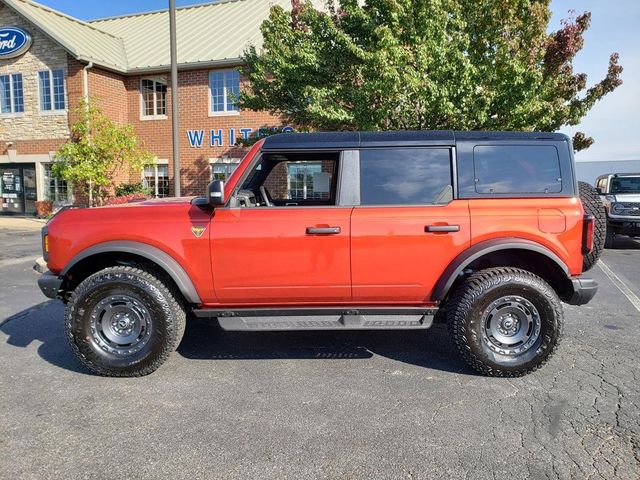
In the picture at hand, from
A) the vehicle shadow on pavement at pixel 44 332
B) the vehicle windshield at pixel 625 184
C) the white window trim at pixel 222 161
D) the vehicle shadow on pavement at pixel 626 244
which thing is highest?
the white window trim at pixel 222 161

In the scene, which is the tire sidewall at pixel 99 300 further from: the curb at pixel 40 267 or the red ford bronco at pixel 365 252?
the curb at pixel 40 267

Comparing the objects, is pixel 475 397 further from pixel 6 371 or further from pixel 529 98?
pixel 529 98

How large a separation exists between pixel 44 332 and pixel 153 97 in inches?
603

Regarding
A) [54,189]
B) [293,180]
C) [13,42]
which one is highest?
[13,42]

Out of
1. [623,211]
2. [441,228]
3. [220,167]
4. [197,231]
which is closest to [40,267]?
[197,231]

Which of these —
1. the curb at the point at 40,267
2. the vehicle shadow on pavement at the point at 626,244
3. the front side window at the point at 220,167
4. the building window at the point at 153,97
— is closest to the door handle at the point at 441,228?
the curb at the point at 40,267

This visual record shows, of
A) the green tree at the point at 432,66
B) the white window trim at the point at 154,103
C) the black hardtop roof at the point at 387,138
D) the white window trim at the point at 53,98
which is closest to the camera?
the black hardtop roof at the point at 387,138

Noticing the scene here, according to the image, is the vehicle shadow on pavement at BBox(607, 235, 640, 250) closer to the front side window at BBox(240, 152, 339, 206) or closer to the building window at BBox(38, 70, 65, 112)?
the front side window at BBox(240, 152, 339, 206)

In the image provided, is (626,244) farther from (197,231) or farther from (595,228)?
(197,231)

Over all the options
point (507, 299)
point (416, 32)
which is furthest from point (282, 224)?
point (416, 32)

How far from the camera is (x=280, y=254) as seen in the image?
384cm

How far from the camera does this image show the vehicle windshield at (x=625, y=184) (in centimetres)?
1216

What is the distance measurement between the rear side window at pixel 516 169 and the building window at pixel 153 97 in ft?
54.6

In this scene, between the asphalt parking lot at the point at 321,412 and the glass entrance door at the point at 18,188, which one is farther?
the glass entrance door at the point at 18,188
